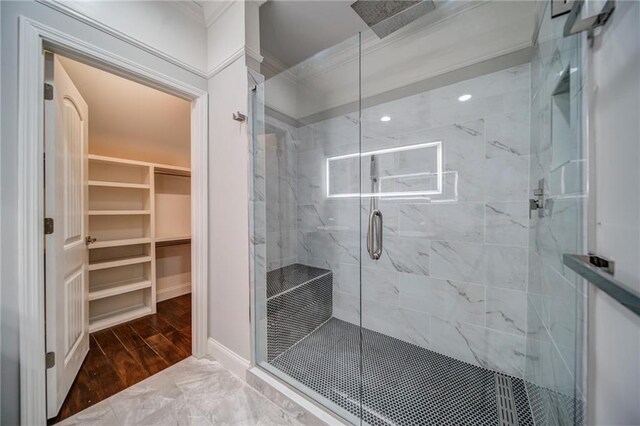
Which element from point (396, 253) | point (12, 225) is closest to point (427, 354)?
point (396, 253)

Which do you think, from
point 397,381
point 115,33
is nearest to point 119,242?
point 115,33

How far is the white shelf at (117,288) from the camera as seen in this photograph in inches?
87.5

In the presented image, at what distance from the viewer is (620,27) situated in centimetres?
48

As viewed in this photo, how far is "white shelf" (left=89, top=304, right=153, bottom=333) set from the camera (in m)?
→ 2.20

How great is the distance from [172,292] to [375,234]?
9.35ft

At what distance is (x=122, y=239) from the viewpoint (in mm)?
2543

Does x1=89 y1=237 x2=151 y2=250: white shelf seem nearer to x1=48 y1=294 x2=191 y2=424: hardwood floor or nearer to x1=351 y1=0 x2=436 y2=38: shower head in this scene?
x1=48 y1=294 x2=191 y2=424: hardwood floor

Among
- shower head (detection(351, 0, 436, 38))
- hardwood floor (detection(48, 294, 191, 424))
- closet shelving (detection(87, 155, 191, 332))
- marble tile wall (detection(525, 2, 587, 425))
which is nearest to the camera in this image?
marble tile wall (detection(525, 2, 587, 425))

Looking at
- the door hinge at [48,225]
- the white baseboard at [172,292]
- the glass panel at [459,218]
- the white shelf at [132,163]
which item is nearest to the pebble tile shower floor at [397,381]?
the glass panel at [459,218]

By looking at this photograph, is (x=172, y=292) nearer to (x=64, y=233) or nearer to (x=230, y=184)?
(x=64, y=233)

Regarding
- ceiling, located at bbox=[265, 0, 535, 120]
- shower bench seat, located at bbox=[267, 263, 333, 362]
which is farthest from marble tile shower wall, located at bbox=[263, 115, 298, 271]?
ceiling, located at bbox=[265, 0, 535, 120]

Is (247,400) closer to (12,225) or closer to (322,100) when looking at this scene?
(12,225)

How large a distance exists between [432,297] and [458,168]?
3.38 feet

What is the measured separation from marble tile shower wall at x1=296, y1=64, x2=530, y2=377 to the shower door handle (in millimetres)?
124
